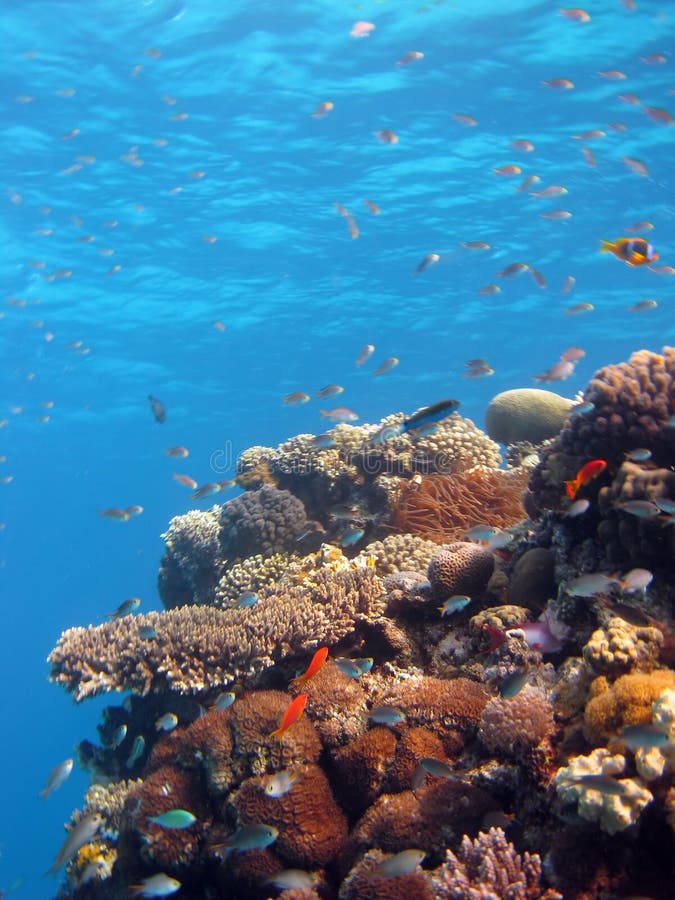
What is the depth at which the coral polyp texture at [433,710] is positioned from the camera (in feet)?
11.7

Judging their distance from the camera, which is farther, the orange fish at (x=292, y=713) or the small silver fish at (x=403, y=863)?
the orange fish at (x=292, y=713)

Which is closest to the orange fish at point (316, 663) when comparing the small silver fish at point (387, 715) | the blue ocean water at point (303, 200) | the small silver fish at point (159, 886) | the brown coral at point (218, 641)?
the small silver fish at point (387, 715)

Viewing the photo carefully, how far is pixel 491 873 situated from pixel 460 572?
114 inches

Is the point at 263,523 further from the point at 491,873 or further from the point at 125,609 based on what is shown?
the point at 491,873

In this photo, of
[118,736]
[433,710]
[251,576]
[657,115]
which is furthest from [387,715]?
[657,115]

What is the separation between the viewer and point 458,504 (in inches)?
351

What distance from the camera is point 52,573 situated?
421ft

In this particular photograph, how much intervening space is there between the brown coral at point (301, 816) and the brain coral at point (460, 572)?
2.19m

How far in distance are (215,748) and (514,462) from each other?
7.84m

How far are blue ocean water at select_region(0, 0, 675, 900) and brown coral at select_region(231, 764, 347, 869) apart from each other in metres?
15.1

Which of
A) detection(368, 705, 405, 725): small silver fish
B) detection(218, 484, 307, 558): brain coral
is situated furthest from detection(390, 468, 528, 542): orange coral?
detection(368, 705, 405, 725): small silver fish

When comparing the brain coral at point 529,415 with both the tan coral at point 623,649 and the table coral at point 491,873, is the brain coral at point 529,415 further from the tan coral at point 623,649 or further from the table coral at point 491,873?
the table coral at point 491,873

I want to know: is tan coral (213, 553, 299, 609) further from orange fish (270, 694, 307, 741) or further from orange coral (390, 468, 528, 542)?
orange fish (270, 694, 307, 741)

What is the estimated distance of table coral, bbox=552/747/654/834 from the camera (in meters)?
3.22
